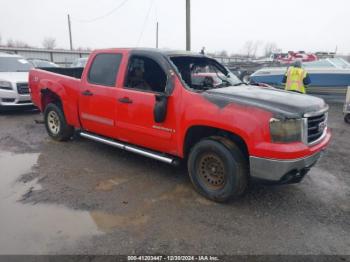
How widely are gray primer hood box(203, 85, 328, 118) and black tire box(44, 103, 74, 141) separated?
3.52 m

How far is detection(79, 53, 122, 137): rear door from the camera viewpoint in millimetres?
5037

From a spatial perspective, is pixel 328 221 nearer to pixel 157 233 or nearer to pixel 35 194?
Answer: pixel 157 233

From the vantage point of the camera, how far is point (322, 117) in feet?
13.3

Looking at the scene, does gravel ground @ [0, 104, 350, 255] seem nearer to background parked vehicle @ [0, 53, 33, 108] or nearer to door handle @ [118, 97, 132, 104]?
door handle @ [118, 97, 132, 104]

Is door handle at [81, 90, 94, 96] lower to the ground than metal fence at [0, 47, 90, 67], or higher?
lower

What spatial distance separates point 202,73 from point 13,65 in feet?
27.4

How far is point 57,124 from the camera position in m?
6.65

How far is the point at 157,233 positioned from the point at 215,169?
1.15 m

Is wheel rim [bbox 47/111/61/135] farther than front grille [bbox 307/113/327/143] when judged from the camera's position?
Yes

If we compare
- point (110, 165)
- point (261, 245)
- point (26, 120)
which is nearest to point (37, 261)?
point (261, 245)

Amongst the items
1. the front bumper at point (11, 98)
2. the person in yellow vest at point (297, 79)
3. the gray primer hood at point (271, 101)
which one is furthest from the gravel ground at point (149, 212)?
the front bumper at point (11, 98)

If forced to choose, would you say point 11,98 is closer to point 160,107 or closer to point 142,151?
point 142,151

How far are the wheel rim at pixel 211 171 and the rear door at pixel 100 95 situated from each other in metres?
1.70

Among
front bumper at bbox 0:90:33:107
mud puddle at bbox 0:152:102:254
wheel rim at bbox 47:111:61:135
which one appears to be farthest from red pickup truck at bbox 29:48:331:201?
front bumper at bbox 0:90:33:107
